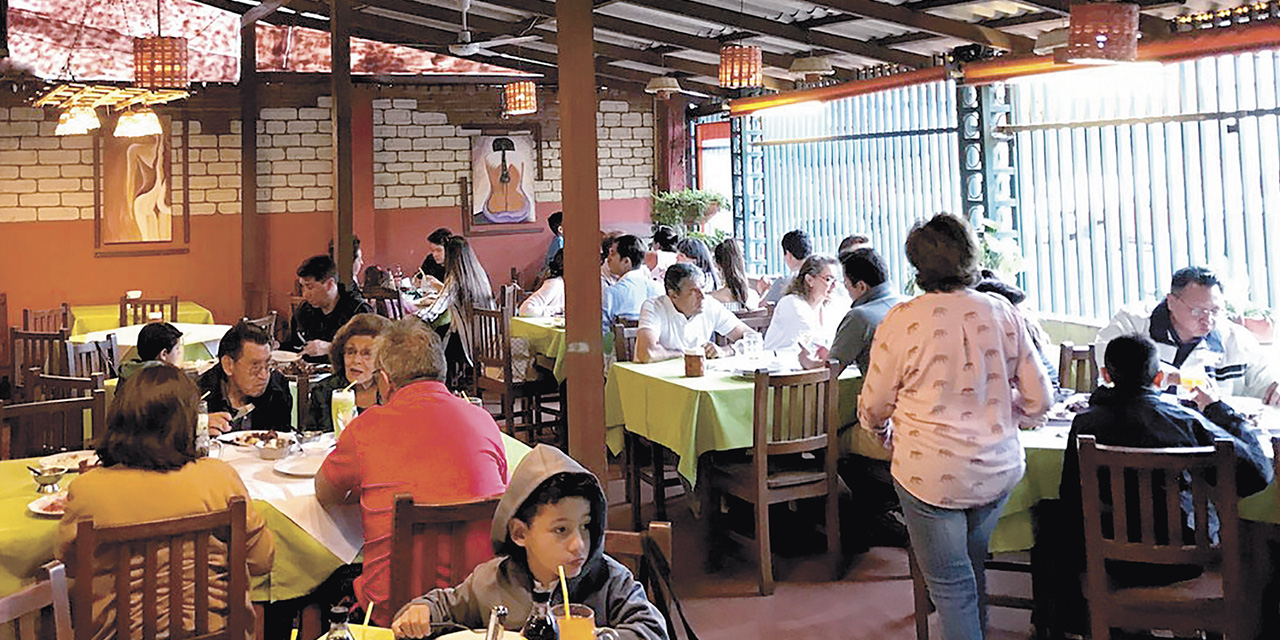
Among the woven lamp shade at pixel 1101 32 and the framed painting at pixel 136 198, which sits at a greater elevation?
the framed painting at pixel 136 198

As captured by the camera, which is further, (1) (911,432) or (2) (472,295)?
(2) (472,295)

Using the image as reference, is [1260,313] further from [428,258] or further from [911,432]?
[428,258]

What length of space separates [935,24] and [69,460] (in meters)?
6.03

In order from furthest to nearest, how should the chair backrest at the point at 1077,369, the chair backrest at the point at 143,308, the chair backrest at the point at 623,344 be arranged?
the chair backrest at the point at 143,308 < the chair backrest at the point at 623,344 < the chair backrest at the point at 1077,369

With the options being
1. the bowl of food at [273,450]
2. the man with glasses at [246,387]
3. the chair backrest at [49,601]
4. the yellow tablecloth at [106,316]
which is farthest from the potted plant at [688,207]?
the chair backrest at [49,601]

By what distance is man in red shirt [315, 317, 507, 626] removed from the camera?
116 inches

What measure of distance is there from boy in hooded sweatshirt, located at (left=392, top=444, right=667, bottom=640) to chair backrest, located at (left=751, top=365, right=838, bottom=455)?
7.32ft

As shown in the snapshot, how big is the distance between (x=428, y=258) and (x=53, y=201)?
3512 millimetres

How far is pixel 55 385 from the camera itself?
4.53 metres

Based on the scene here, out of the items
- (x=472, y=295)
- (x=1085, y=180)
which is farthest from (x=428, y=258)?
(x=1085, y=180)

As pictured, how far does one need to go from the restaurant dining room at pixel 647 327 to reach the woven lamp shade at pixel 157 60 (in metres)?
0.02

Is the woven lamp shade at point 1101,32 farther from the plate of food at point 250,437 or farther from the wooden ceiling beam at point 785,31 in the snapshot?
the wooden ceiling beam at point 785,31

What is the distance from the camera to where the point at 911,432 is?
10.9ft

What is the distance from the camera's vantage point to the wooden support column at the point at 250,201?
1096 cm
